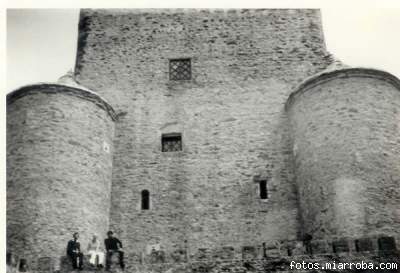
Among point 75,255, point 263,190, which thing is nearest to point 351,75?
Result: point 263,190

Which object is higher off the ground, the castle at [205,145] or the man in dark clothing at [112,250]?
the castle at [205,145]

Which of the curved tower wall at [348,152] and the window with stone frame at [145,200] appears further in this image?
the window with stone frame at [145,200]

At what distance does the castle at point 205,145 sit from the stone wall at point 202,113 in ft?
0.11

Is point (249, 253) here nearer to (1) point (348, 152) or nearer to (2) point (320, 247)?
(2) point (320, 247)

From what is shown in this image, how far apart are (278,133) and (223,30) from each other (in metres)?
3.64

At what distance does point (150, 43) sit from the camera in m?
19.5

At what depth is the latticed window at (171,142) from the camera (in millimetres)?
17781

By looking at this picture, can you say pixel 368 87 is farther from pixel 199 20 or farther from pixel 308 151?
pixel 199 20

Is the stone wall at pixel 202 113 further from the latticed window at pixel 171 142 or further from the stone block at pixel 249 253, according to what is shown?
the stone block at pixel 249 253

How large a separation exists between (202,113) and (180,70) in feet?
5.14

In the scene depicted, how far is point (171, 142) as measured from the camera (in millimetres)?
17938

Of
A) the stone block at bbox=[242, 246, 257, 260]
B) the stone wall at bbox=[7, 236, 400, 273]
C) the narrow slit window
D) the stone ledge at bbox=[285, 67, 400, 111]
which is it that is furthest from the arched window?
the stone ledge at bbox=[285, 67, 400, 111]

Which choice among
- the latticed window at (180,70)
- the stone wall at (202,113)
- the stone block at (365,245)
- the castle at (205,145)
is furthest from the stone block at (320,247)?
the latticed window at (180,70)
